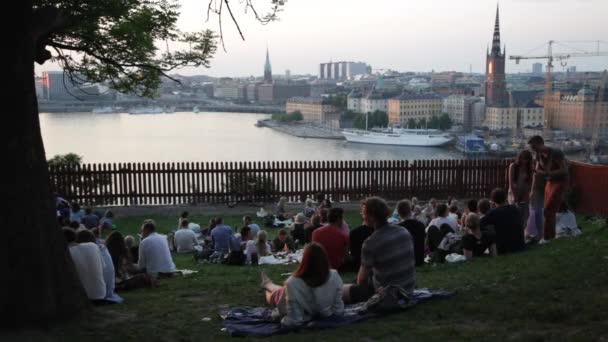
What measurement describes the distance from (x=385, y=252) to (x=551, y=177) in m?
4.09

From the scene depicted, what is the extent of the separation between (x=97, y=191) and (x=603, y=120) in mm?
120271

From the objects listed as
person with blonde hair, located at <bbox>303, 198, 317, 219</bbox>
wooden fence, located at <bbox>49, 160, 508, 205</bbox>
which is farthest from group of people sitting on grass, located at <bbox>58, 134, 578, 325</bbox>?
wooden fence, located at <bbox>49, 160, 508, 205</bbox>

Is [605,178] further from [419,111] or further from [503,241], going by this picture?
[419,111]

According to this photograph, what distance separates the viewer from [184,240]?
414 inches

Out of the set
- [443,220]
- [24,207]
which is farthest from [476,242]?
[24,207]

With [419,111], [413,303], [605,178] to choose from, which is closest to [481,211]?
[413,303]

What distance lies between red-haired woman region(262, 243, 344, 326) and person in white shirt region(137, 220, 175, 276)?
2.98m

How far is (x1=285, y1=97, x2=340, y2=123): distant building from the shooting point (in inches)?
6048

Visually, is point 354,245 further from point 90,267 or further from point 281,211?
point 281,211

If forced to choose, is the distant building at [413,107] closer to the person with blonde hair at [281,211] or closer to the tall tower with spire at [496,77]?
the tall tower with spire at [496,77]

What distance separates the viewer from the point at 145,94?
38.5ft

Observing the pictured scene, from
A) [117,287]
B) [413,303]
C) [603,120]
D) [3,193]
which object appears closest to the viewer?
[3,193]

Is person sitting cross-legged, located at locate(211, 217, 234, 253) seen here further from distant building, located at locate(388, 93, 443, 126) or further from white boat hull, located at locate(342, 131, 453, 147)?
distant building, located at locate(388, 93, 443, 126)

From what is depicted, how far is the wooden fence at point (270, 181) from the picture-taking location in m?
16.2
